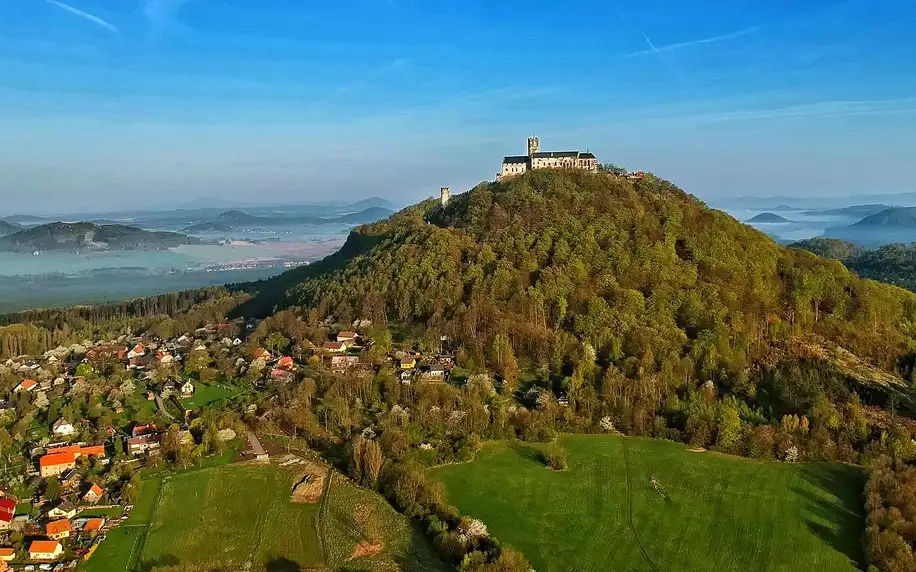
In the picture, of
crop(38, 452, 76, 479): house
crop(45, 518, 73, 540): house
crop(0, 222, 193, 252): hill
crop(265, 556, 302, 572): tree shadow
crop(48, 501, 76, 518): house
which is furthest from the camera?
crop(0, 222, 193, 252): hill

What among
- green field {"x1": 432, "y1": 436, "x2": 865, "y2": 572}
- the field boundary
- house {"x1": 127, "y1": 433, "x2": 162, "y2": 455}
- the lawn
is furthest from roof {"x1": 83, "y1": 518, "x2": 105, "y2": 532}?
the field boundary

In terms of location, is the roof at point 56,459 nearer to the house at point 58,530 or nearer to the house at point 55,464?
the house at point 55,464

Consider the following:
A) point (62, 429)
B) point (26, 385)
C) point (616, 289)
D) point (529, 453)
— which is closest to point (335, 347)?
point (62, 429)

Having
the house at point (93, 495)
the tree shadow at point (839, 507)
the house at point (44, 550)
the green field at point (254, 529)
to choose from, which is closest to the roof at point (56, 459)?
the house at point (93, 495)

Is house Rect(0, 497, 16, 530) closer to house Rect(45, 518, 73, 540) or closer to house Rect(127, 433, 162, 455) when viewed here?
house Rect(45, 518, 73, 540)

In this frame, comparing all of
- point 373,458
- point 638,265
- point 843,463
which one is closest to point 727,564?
point 843,463

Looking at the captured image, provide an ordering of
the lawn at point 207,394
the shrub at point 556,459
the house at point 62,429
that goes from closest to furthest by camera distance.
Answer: the shrub at point 556,459 → the house at point 62,429 → the lawn at point 207,394

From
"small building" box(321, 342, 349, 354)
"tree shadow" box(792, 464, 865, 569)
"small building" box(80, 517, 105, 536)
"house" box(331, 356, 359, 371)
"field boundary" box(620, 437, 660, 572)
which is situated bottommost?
"tree shadow" box(792, 464, 865, 569)
